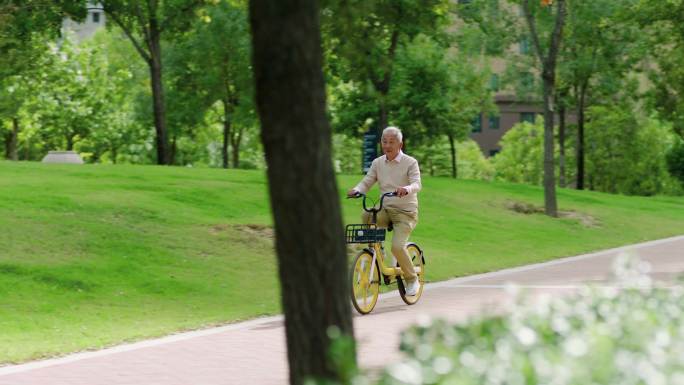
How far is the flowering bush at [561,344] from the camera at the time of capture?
Answer: 385 cm

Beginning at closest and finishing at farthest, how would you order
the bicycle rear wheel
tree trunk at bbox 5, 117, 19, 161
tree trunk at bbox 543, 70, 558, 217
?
the bicycle rear wheel < tree trunk at bbox 543, 70, 558, 217 < tree trunk at bbox 5, 117, 19, 161

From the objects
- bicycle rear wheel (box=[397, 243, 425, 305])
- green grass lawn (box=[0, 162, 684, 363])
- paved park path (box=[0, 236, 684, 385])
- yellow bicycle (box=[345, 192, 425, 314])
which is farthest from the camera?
bicycle rear wheel (box=[397, 243, 425, 305])

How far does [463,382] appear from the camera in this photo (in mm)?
3719

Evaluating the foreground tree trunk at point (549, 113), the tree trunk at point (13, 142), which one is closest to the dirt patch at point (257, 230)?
the foreground tree trunk at point (549, 113)

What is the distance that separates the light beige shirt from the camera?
44.5 ft

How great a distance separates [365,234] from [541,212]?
2124cm

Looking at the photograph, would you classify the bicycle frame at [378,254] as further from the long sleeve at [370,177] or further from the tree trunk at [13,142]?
the tree trunk at [13,142]

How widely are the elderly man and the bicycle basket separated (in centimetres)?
21

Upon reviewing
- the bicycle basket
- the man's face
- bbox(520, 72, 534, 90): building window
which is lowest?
the bicycle basket

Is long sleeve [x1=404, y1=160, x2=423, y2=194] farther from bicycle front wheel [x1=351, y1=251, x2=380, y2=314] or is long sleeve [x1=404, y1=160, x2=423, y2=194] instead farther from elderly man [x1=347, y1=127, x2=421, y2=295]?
bicycle front wheel [x1=351, y1=251, x2=380, y2=314]

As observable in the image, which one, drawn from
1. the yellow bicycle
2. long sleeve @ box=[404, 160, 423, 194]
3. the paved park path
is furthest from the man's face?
the paved park path

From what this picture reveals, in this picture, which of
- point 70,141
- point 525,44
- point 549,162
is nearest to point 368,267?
point 549,162

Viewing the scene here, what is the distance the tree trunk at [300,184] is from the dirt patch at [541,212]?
28.0 metres

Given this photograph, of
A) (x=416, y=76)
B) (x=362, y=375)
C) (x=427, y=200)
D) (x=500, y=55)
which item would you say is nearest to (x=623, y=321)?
(x=362, y=375)
